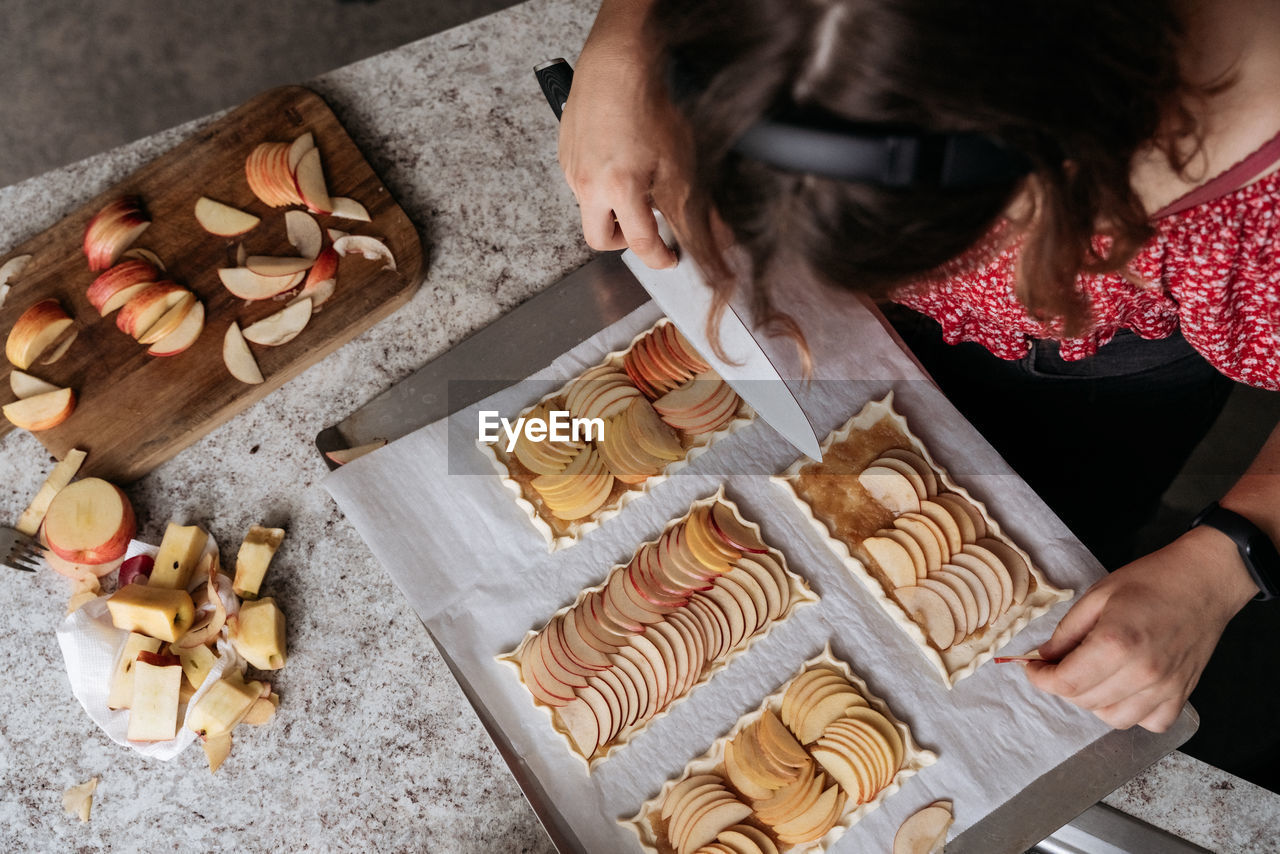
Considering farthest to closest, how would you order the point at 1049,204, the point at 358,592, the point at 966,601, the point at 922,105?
the point at 358,592
the point at 966,601
the point at 1049,204
the point at 922,105

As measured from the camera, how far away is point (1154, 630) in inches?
59.5

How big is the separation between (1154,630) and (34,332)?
95.2 inches

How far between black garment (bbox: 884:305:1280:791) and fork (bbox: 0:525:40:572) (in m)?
2.06

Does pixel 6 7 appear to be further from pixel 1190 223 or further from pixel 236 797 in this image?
pixel 1190 223

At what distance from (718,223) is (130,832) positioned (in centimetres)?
180

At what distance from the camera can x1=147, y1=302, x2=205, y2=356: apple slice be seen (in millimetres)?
2029

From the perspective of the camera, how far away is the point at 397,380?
2119 mm

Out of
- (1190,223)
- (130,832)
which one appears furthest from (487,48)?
(130,832)

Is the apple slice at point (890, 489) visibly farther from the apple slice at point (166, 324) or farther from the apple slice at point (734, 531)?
the apple slice at point (166, 324)

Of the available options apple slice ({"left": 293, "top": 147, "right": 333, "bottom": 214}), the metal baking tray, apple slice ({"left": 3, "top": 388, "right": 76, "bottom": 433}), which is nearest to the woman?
the metal baking tray

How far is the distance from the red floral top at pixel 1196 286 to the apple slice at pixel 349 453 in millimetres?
1258

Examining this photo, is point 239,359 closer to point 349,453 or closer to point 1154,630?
point 349,453

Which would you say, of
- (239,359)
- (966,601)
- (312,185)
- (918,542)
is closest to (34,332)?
(239,359)

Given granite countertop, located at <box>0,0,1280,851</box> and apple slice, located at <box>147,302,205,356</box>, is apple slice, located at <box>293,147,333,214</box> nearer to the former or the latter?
granite countertop, located at <box>0,0,1280,851</box>
